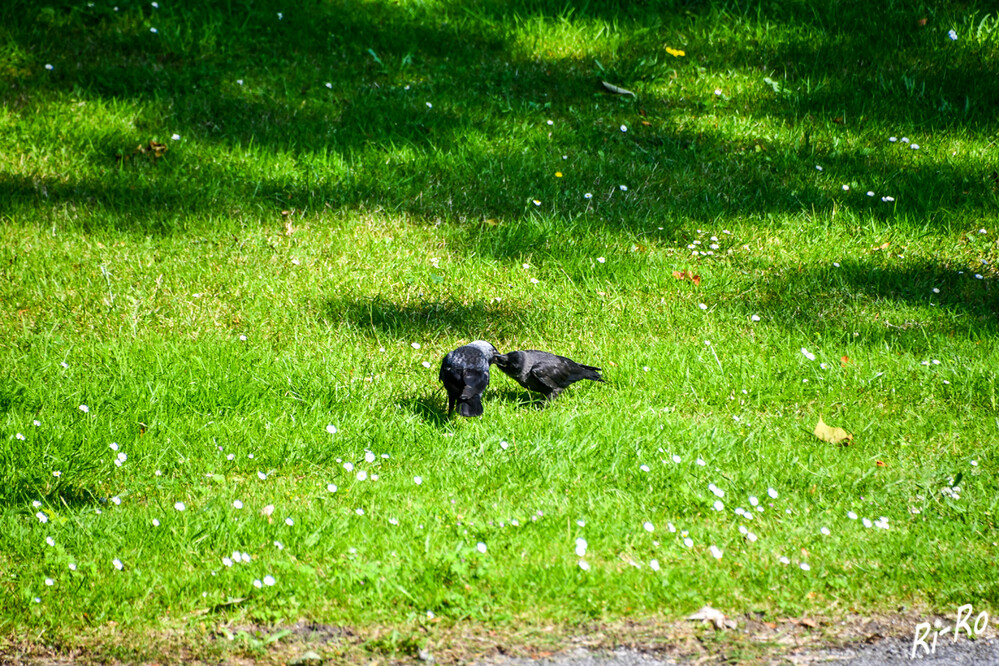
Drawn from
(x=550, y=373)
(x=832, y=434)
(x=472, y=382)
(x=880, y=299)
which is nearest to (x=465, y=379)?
(x=472, y=382)

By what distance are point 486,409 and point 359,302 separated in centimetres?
131

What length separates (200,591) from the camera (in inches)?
140

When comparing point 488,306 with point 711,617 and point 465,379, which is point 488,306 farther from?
point 711,617

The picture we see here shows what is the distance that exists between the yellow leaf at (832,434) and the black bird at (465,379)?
1783 millimetres

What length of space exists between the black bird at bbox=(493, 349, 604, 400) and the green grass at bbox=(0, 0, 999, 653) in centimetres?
14

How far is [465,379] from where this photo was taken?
15.0 ft

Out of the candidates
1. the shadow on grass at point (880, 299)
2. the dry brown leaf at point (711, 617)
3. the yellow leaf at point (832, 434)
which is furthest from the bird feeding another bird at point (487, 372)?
the shadow on grass at point (880, 299)

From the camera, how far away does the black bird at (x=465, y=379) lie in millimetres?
4559

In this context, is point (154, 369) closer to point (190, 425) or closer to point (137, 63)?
point (190, 425)

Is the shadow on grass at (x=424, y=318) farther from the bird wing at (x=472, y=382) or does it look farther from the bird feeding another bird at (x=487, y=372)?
the bird wing at (x=472, y=382)

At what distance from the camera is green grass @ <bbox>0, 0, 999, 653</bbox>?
381 cm

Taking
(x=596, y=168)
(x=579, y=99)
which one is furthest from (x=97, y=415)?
(x=579, y=99)

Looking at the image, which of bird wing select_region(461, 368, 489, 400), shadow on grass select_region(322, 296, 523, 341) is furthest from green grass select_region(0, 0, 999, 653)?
bird wing select_region(461, 368, 489, 400)

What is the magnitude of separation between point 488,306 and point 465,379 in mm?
1486
